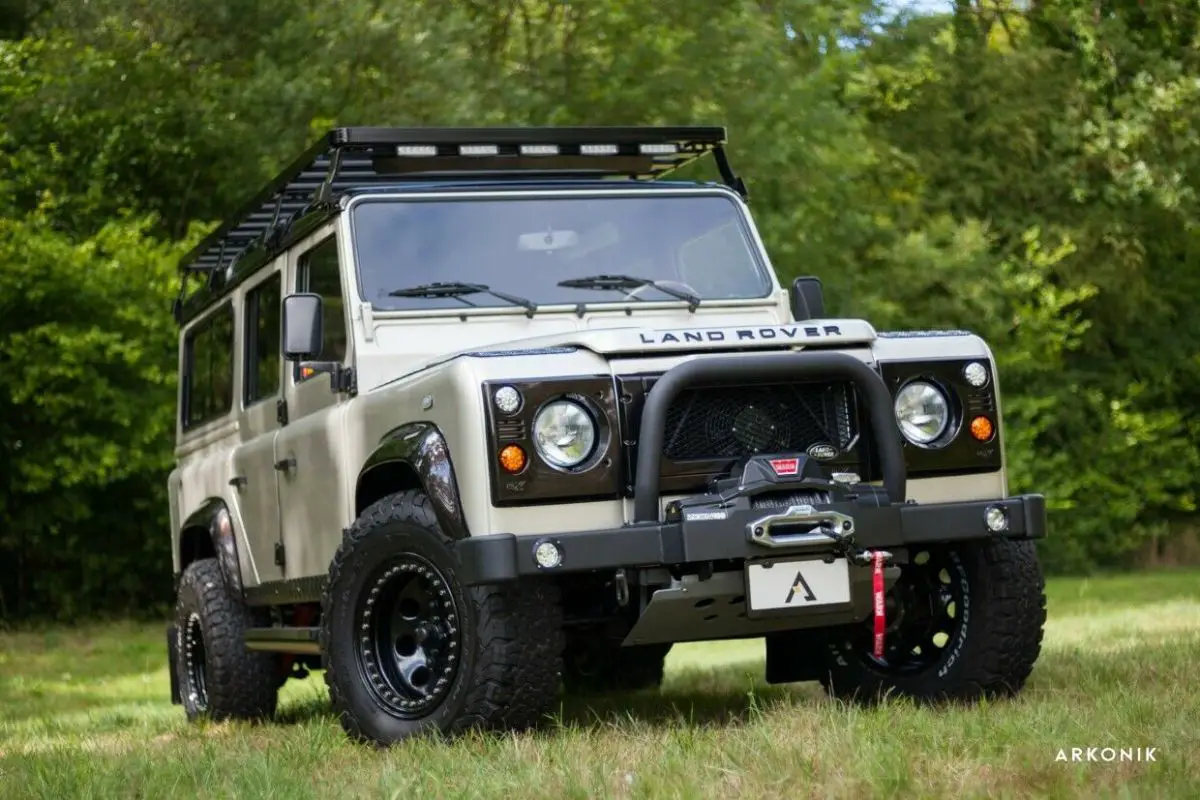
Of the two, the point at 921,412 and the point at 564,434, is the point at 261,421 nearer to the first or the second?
the point at 564,434

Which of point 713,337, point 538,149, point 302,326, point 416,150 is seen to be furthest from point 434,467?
point 538,149

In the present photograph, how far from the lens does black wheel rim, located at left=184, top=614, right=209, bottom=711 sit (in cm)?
889

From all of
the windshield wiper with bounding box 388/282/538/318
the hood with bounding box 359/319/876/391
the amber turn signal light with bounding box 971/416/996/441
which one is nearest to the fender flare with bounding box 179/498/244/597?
the windshield wiper with bounding box 388/282/538/318

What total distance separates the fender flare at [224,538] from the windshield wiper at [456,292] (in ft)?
6.43

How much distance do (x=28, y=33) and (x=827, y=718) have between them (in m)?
20.4

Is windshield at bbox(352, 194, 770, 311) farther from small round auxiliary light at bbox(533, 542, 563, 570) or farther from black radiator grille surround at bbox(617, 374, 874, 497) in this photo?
small round auxiliary light at bbox(533, 542, 563, 570)

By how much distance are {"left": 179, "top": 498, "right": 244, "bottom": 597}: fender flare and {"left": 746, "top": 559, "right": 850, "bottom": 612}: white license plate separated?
3.33 meters

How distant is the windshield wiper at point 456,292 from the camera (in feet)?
23.0

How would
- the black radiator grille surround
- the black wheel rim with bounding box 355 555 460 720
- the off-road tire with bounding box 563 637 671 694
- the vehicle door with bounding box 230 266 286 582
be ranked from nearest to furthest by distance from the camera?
1. the black radiator grille surround
2. the black wheel rim with bounding box 355 555 460 720
3. the vehicle door with bounding box 230 266 286 582
4. the off-road tire with bounding box 563 637 671 694

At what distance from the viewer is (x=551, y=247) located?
7.30m

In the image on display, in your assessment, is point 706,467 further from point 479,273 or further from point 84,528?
point 84,528

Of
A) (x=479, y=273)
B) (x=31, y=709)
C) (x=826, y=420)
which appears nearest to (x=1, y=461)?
(x=31, y=709)

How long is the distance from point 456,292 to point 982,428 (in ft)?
6.80

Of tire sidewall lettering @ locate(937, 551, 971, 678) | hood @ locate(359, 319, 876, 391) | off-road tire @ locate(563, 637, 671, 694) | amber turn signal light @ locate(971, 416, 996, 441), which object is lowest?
off-road tire @ locate(563, 637, 671, 694)
